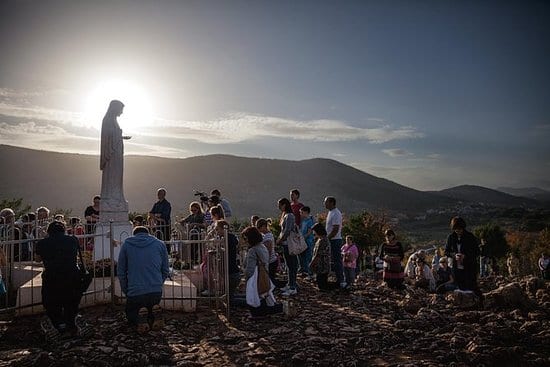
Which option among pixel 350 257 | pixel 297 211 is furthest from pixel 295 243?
pixel 297 211

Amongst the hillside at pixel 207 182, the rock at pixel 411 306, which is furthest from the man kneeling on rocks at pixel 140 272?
the hillside at pixel 207 182

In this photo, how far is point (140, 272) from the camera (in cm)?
659

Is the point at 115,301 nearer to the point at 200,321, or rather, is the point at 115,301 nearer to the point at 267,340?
the point at 200,321

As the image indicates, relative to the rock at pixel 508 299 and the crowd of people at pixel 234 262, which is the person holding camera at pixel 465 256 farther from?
the rock at pixel 508 299

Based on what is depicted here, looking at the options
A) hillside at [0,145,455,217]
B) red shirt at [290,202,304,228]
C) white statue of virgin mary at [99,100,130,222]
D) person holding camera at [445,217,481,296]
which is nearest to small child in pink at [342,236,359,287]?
red shirt at [290,202,304,228]

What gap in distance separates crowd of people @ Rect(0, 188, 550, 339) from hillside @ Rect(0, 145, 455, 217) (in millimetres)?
66239

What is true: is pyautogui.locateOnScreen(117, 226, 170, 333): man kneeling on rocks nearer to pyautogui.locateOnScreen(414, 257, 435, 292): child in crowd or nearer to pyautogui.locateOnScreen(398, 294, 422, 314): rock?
pyautogui.locateOnScreen(398, 294, 422, 314): rock

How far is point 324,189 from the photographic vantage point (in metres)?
105

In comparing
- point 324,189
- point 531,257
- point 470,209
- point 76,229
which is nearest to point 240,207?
point 324,189

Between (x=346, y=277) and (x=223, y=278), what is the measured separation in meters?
3.62

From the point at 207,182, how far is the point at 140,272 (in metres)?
90.1

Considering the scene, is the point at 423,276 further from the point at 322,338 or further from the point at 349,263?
the point at 322,338

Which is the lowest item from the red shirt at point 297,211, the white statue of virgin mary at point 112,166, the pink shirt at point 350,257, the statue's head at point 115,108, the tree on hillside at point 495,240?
the tree on hillside at point 495,240

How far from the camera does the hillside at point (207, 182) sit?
262ft
